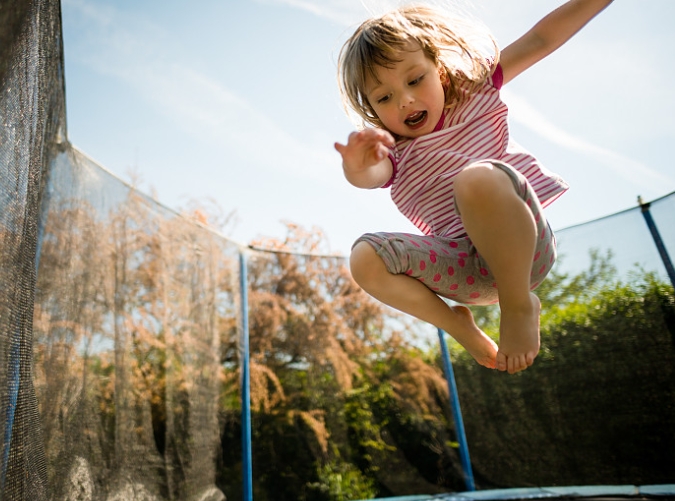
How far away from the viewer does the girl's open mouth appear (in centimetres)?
122

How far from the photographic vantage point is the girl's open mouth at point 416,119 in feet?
3.99

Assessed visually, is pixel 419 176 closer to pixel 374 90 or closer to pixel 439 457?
pixel 374 90

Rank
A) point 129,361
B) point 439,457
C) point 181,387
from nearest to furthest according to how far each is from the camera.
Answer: point 129,361
point 181,387
point 439,457

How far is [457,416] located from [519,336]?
2249mm

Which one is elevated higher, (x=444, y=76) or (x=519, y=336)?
(x=444, y=76)

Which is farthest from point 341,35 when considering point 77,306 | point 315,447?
point 315,447

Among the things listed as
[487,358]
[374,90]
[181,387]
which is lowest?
[487,358]

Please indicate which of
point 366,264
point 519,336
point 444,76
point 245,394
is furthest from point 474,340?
point 245,394

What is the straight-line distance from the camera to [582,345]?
9.32 feet

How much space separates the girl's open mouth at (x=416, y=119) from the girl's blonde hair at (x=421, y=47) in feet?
0.35

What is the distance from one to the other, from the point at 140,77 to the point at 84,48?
42 centimetres

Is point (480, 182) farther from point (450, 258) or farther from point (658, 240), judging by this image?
point (658, 240)

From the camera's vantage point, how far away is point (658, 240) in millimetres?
2695

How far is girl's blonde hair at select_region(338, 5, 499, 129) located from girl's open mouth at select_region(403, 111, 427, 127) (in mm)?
107
